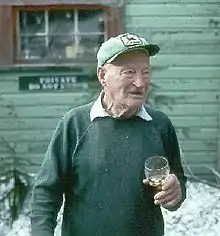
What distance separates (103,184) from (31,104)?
17.2ft

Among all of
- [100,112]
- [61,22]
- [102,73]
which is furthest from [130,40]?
[61,22]

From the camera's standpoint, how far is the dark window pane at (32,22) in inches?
306

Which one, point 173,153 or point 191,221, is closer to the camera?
point 173,153

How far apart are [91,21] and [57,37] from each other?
1.38ft

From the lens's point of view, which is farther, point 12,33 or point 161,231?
point 12,33

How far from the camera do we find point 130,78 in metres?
2.67

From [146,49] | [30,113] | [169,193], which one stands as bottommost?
[30,113]

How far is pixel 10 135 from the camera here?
8.05 metres

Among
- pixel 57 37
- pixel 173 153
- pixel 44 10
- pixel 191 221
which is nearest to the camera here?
pixel 173 153

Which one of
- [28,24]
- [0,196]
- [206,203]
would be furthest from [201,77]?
[0,196]

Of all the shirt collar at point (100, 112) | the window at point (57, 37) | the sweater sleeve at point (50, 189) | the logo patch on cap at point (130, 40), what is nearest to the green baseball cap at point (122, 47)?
the logo patch on cap at point (130, 40)

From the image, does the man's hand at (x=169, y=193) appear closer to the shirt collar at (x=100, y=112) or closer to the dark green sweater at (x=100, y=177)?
the dark green sweater at (x=100, y=177)

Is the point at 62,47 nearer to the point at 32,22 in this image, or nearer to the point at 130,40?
the point at 32,22

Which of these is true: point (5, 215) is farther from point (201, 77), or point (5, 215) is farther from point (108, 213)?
point (108, 213)
